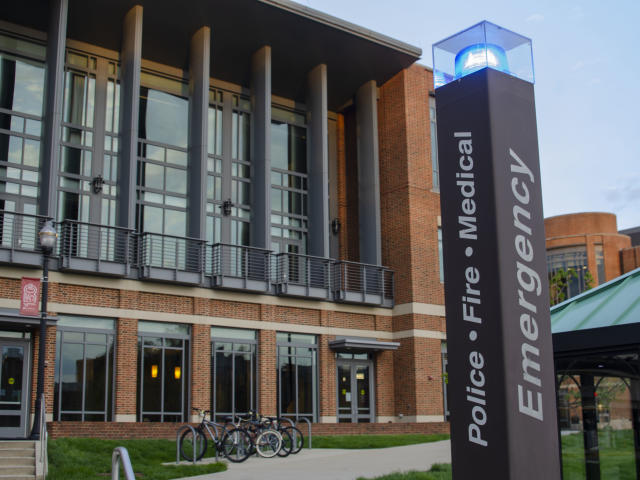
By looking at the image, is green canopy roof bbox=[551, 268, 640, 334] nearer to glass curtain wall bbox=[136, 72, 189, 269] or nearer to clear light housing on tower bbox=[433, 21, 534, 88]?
clear light housing on tower bbox=[433, 21, 534, 88]

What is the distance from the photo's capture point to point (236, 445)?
55.6 feet

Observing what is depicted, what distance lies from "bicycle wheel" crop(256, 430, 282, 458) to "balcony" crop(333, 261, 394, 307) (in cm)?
1032

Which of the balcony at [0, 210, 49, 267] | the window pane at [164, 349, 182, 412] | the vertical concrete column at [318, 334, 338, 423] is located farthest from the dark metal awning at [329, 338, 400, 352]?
the balcony at [0, 210, 49, 267]

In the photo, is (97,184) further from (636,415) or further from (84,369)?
(636,415)

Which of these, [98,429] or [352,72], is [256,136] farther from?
[98,429]

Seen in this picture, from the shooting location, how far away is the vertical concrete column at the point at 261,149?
87.9 ft

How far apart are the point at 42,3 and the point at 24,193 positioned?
19.8 ft

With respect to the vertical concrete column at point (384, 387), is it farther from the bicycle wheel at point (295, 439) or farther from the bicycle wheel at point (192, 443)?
the bicycle wheel at point (192, 443)

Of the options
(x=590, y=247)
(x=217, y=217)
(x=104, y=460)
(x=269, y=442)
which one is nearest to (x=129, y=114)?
(x=217, y=217)

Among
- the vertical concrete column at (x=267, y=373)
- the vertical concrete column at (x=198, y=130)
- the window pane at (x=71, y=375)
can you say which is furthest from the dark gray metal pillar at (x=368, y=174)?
the window pane at (x=71, y=375)

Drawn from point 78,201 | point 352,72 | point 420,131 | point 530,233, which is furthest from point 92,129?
point 530,233

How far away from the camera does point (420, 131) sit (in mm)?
29938

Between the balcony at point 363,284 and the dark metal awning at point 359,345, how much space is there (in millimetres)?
1536

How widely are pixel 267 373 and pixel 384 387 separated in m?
5.18
